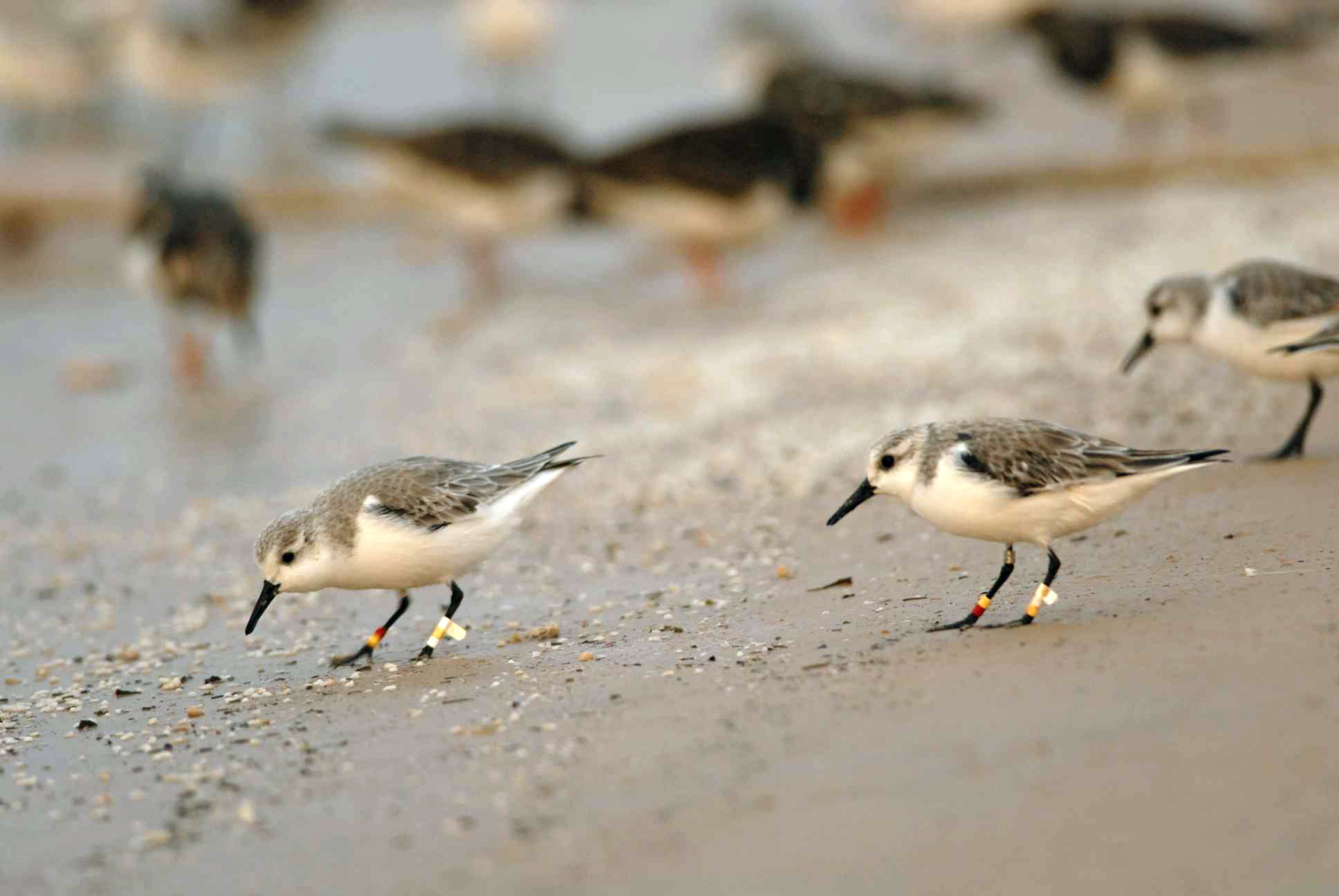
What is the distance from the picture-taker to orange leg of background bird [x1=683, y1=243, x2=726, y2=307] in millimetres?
12469

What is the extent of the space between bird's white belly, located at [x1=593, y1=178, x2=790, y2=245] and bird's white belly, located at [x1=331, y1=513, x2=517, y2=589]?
6.93 m

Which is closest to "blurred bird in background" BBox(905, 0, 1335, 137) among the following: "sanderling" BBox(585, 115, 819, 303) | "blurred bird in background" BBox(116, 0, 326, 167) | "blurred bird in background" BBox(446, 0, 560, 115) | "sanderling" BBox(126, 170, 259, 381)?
"sanderling" BBox(585, 115, 819, 303)

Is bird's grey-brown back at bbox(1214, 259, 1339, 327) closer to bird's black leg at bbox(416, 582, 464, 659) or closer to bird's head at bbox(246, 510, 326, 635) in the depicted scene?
bird's black leg at bbox(416, 582, 464, 659)

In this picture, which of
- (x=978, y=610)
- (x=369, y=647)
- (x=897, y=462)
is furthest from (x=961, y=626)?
(x=369, y=647)

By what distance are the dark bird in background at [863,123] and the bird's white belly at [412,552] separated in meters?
7.80

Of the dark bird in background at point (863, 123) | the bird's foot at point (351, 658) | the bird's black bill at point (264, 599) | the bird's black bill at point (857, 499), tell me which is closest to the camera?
the bird's black bill at point (857, 499)

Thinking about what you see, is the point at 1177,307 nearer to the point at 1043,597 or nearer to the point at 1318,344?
the point at 1318,344

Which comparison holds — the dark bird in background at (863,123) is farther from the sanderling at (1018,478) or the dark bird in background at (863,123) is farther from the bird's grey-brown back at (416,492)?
the sanderling at (1018,478)

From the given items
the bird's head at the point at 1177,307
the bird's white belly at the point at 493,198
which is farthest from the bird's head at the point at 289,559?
the bird's white belly at the point at 493,198

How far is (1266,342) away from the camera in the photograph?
21.9 feet

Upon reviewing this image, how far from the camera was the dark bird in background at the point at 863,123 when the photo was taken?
43.9ft

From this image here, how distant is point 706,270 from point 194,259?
12.2 ft

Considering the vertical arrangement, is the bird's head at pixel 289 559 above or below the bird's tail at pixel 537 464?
below

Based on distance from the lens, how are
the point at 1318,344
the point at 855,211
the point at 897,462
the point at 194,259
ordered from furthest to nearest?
the point at 855,211 → the point at 194,259 → the point at 1318,344 → the point at 897,462
